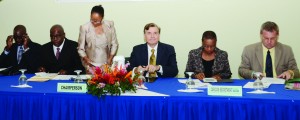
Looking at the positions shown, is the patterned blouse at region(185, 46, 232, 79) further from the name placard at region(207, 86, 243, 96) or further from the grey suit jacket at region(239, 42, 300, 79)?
the name placard at region(207, 86, 243, 96)

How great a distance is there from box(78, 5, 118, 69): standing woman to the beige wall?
23.4 inches

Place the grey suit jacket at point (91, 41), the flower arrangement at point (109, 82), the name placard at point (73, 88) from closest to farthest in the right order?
the flower arrangement at point (109, 82)
the name placard at point (73, 88)
the grey suit jacket at point (91, 41)

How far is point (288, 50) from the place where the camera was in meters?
3.92

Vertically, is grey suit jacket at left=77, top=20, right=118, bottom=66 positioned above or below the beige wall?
below

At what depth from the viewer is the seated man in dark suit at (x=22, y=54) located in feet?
14.8

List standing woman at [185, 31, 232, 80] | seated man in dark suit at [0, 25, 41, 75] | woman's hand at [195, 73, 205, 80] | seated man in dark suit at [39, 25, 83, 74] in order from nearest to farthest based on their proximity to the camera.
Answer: woman's hand at [195, 73, 205, 80]
standing woman at [185, 31, 232, 80]
seated man in dark suit at [39, 25, 83, 74]
seated man in dark suit at [0, 25, 41, 75]

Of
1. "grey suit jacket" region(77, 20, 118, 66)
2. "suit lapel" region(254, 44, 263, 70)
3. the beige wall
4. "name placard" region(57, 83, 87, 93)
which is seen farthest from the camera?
the beige wall

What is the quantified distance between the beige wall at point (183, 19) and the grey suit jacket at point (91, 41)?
0.54 m

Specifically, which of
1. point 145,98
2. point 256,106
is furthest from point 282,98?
point 145,98

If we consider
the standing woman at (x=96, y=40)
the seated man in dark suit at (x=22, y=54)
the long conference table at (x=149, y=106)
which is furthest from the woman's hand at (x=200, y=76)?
the seated man in dark suit at (x=22, y=54)

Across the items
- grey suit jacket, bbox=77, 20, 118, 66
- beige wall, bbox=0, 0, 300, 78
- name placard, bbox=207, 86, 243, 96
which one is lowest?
name placard, bbox=207, 86, 243, 96

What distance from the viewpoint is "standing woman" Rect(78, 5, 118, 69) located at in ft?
15.0

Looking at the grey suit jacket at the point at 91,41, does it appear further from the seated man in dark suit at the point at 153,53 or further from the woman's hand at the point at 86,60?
the seated man in dark suit at the point at 153,53

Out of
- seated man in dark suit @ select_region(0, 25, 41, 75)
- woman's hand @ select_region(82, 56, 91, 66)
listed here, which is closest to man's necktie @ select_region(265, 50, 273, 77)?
woman's hand @ select_region(82, 56, 91, 66)
